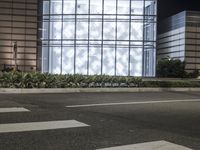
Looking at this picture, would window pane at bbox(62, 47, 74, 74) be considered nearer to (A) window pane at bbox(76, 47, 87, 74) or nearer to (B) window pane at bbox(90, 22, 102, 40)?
(A) window pane at bbox(76, 47, 87, 74)

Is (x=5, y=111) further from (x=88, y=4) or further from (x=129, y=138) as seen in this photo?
(x=88, y=4)

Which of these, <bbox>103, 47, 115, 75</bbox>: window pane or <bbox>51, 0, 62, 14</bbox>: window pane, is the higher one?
<bbox>51, 0, 62, 14</bbox>: window pane

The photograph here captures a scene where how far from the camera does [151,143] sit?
7.62 metres

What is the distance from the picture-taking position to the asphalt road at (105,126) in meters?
7.43

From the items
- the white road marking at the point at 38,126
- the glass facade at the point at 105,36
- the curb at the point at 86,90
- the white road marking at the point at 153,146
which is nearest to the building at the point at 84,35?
the glass facade at the point at 105,36

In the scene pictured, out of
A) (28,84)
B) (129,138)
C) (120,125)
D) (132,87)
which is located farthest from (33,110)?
(132,87)

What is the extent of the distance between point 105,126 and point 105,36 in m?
38.0

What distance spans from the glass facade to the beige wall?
255 cm

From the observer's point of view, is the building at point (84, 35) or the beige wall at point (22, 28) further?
the beige wall at point (22, 28)

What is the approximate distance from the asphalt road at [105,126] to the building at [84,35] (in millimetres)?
32824

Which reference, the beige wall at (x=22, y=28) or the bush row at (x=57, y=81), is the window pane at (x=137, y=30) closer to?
the beige wall at (x=22, y=28)

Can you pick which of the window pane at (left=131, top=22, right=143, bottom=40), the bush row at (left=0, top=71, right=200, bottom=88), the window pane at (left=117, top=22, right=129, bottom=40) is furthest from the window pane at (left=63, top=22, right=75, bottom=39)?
the bush row at (left=0, top=71, right=200, bottom=88)

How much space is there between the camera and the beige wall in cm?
4875

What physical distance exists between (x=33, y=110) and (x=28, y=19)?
127ft
